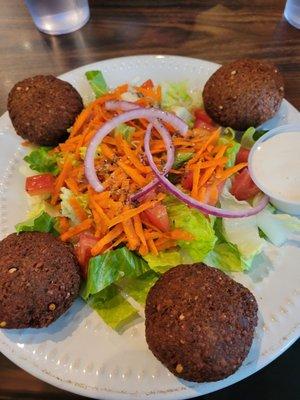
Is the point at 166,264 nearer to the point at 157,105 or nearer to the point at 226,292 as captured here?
the point at 226,292

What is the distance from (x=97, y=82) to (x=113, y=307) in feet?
5.03

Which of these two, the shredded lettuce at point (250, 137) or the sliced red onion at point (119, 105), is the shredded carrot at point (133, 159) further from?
the shredded lettuce at point (250, 137)

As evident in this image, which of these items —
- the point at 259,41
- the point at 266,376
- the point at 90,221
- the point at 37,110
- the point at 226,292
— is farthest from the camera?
the point at 259,41

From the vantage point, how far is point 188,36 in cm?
355

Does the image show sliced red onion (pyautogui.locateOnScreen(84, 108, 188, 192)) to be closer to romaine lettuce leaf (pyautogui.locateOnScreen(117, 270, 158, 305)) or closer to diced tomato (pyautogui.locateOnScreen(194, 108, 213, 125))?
diced tomato (pyautogui.locateOnScreen(194, 108, 213, 125))

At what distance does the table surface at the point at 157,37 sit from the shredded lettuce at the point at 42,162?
36.6 inches

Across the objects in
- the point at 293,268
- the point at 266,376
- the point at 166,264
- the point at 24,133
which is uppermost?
the point at 24,133

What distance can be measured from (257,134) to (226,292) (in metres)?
1.17

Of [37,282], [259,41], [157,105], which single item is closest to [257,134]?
[157,105]

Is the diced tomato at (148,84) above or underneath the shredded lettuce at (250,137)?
above

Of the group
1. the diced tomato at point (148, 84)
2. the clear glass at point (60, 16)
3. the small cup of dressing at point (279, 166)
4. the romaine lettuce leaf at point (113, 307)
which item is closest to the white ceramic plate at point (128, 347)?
the romaine lettuce leaf at point (113, 307)

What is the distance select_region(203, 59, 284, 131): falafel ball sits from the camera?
2418 millimetres

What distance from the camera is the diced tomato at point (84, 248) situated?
6.87ft

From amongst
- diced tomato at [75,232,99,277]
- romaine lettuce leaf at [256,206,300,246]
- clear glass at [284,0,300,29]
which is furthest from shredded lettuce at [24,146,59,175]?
clear glass at [284,0,300,29]
